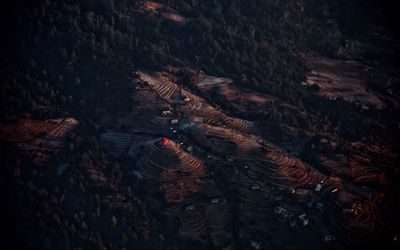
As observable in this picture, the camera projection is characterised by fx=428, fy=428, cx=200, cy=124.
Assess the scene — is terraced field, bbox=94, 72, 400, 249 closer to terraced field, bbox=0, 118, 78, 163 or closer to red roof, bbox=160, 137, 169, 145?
red roof, bbox=160, 137, 169, 145

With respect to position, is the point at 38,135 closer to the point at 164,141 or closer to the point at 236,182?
the point at 164,141

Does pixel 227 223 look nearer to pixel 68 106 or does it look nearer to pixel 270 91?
pixel 270 91

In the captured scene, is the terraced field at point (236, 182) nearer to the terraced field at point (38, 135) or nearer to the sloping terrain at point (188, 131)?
the sloping terrain at point (188, 131)

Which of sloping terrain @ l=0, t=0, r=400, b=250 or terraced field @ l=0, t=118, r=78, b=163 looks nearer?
sloping terrain @ l=0, t=0, r=400, b=250

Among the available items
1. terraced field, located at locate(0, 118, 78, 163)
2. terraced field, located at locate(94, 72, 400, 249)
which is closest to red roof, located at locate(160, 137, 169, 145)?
terraced field, located at locate(94, 72, 400, 249)

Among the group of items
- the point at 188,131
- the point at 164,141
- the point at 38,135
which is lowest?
the point at 38,135

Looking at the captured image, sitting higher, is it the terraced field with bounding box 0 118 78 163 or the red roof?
the red roof

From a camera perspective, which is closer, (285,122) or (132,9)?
(285,122)

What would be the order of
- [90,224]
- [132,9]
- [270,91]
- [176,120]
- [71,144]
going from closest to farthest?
[90,224] < [71,144] < [176,120] < [270,91] < [132,9]

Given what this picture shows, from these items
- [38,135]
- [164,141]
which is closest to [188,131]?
[164,141]

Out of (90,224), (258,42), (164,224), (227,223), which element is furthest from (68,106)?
(258,42)

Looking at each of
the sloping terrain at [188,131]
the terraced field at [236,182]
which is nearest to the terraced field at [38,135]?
the sloping terrain at [188,131]
